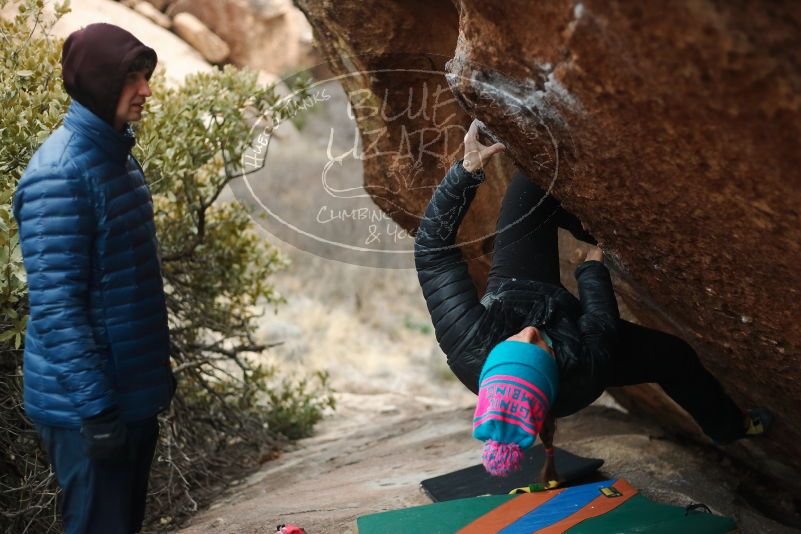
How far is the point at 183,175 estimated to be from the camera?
4723 millimetres

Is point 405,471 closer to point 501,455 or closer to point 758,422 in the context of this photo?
point 758,422

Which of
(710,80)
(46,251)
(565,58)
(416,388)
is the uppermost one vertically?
(565,58)

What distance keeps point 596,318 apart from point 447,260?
532 millimetres

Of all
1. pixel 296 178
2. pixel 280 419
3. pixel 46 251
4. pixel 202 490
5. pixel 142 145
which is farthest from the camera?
pixel 296 178

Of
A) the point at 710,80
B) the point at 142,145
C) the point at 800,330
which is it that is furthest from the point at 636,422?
the point at 710,80

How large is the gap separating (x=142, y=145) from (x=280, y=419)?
100 inches

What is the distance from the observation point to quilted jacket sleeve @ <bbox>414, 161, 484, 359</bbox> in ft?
9.02

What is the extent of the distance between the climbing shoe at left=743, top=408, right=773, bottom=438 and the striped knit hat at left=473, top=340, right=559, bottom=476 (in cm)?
129

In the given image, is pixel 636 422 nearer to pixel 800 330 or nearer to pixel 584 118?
pixel 800 330

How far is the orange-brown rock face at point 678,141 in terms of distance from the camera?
5.77 ft

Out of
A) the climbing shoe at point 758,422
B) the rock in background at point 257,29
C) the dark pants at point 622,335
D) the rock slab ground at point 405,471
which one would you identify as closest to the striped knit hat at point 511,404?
the dark pants at point 622,335

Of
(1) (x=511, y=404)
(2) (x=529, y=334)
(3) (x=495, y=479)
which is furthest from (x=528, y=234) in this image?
(3) (x=495, y=479)

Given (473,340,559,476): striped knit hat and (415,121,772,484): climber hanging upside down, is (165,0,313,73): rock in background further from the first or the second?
(473,340,559,476): striped knit hat

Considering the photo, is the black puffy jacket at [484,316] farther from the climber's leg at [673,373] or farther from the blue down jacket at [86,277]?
the blue down jacket at [86,277]
